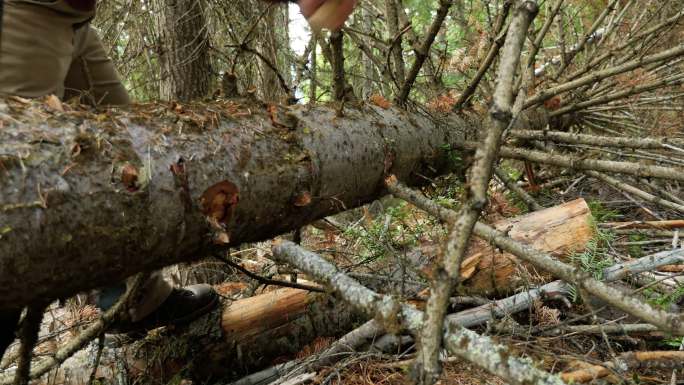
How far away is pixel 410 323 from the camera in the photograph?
3.94 feet

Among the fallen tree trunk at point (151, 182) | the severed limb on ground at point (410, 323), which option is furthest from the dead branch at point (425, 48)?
the severed limb on ground at point (410, 323)

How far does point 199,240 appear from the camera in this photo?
1525 mm

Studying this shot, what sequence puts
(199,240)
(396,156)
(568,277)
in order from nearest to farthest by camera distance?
(568,277) < (199,240) < (396,156)

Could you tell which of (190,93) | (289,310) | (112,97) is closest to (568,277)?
(289,310)

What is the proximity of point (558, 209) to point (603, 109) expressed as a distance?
6.12 feet

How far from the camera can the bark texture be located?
1.20 m

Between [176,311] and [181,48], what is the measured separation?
1.96 meters

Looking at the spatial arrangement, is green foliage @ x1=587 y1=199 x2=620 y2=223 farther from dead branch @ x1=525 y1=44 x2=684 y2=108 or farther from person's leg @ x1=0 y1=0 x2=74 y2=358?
person's leg @ x1=0 y1=0 x2=74 y2=358

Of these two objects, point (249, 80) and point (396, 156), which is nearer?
point (396, 156)

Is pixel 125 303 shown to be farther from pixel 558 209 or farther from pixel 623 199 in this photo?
pixel 623 199

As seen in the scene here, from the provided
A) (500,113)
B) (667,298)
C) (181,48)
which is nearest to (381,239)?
(667,298)

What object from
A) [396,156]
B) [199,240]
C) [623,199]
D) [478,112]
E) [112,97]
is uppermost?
[112,97]

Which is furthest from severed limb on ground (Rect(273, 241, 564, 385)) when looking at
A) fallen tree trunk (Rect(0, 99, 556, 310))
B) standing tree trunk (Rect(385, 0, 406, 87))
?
standing tree trunk (Rect(385, 0, 406, 87))

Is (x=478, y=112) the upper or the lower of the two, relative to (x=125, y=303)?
upper
